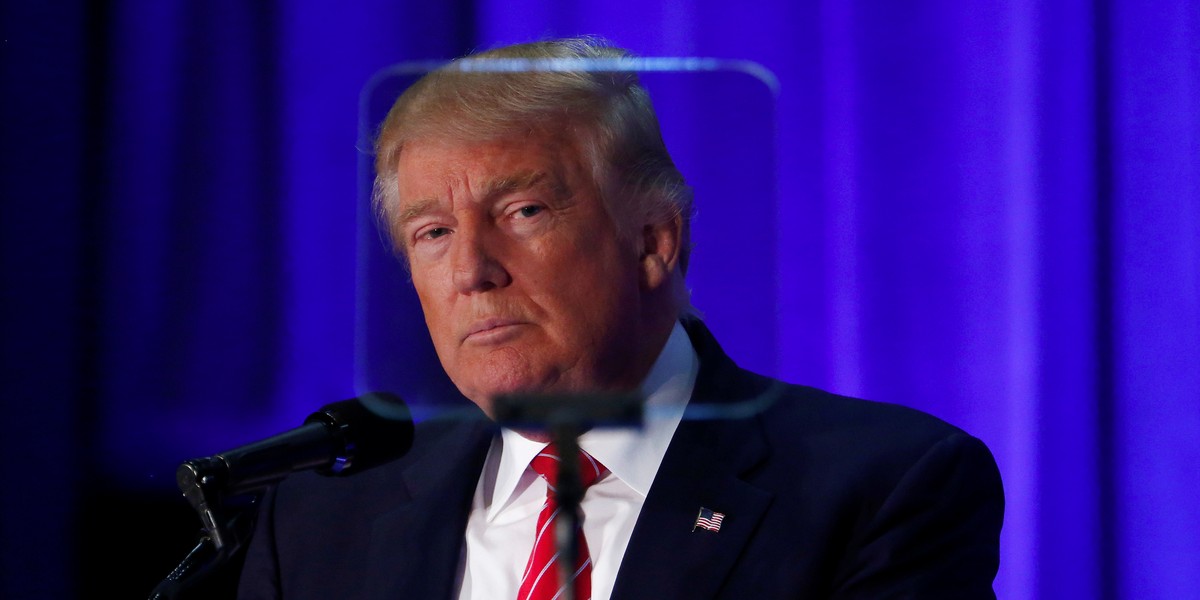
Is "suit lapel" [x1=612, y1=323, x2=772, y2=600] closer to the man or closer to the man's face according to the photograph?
the man

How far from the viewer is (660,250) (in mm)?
1636

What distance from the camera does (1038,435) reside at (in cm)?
196

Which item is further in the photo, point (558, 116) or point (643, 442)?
point (643, 442)

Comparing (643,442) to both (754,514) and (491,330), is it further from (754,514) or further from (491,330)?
(491,330)

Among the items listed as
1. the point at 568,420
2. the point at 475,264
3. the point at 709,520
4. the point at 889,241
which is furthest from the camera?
the point at 889,241

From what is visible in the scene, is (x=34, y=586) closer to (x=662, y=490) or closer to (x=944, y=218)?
(x=662, y=490)

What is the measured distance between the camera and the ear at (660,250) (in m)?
1.55

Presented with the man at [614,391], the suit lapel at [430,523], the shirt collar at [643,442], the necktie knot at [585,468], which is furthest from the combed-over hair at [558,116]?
the suit lapel at [430,523]

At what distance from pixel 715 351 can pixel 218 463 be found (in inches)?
34.2

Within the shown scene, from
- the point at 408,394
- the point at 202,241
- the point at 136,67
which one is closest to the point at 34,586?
the point at 202,241

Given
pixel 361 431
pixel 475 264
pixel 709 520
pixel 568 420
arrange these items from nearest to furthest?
pixel 568 420
pixel 361 431
pixel 475 264
pixel 709 520

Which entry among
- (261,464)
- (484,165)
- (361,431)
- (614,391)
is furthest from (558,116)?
(261,464)

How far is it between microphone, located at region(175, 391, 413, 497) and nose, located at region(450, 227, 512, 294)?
0.25 meters

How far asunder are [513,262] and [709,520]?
1.53 ft
